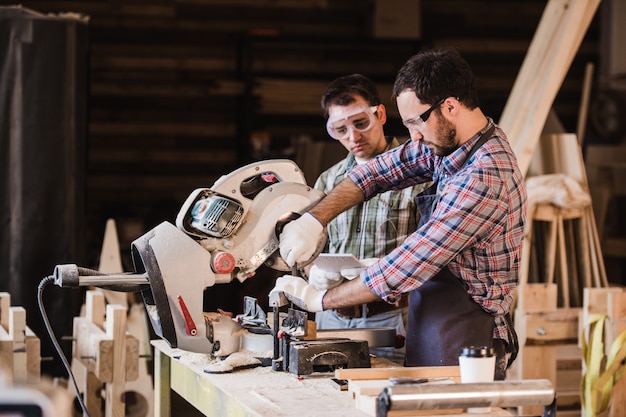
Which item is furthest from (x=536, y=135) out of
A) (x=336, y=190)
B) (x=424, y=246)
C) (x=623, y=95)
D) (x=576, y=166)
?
(x=623, y=95)

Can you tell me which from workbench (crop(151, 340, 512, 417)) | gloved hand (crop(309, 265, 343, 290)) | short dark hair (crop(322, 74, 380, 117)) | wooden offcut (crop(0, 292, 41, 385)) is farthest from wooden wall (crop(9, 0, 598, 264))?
workbench (crop(151, 340, 512, 417))

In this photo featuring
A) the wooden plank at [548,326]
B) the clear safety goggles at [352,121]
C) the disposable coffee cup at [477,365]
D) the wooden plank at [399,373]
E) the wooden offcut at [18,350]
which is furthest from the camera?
the wooden plank at [548,326]

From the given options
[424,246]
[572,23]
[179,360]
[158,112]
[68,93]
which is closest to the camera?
[424,246]

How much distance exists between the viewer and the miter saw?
263 centimetres

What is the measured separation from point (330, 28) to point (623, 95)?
8.89 feet

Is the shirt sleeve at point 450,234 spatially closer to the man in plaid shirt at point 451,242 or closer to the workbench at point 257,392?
the man in plaid shirt at point 451,242

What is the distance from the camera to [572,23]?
16.2 ft

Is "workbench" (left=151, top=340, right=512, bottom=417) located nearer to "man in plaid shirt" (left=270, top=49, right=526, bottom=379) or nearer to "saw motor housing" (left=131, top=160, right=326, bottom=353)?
"saw motor housing" (left=131, top=160, right=326, bottom=353)

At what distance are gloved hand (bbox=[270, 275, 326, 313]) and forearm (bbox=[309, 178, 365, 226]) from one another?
0.71 ft

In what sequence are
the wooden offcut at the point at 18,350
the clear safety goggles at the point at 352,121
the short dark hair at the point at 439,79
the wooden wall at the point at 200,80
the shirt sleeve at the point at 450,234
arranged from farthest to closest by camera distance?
1. the wooden wall at the point at 200,80
2. the clear safety goggles at the point at 352,121
3. the wooden offcut at the point at 18,350
4. the short dark hair at the point at 439,79
5. the shirt sleeve at the point at 450,234

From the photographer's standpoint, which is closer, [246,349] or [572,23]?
[246,349]

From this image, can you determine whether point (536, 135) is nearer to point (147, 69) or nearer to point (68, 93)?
point (68, 93)

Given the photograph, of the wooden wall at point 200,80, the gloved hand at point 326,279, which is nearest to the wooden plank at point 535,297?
the gloved hand at point 326,279

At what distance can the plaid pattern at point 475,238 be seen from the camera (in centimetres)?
250
